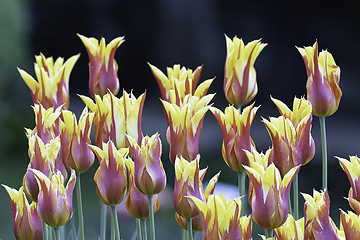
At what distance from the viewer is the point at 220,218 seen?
0.55 m

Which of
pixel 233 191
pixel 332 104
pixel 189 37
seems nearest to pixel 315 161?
pixel 233 191

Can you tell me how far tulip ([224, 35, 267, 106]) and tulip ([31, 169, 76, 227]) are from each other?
41 centimetres

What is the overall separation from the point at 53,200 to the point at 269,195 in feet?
→ 1.01

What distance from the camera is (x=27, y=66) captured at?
12.3 feet

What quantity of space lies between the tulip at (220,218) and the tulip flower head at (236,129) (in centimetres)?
20

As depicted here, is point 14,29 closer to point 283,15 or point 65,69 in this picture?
point 283,15

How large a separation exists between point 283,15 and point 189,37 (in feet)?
2.60

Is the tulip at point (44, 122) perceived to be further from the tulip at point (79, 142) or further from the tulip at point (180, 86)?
the tulip at point (180, 86)

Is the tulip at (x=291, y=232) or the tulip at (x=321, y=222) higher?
the tulip at (x=321, y=222)

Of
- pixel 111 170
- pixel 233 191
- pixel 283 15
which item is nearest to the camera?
pixel 111 170

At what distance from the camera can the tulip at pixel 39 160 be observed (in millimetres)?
683

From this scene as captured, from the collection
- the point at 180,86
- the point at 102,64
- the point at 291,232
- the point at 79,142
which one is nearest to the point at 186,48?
the point at 102,64

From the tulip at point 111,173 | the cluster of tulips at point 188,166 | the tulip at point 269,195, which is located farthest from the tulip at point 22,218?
the tulip at point 269,195

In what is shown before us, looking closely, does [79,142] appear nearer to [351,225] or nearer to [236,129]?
[236,129]
